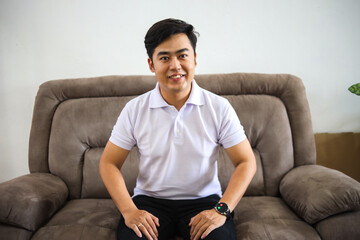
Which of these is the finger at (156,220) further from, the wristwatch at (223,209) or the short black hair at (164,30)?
the short black hair at (164,30)

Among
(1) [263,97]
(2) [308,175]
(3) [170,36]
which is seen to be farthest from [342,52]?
(3) [170,36]

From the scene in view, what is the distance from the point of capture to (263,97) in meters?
1.71

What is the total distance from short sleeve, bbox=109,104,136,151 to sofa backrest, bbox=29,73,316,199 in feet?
1.37

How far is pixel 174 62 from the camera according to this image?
1.11 meters

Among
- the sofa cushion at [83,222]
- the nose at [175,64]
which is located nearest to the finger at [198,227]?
the sofa cushion at [83,222]

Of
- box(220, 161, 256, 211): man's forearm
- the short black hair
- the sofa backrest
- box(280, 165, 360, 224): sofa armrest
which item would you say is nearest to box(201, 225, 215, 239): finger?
box(220, 161, 256, 211): man's forearm

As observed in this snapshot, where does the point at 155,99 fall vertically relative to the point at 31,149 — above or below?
above

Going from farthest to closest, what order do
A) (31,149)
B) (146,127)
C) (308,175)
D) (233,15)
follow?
1. (233,15)
2. (31,149)
3. (308,175)
4. (146,127)

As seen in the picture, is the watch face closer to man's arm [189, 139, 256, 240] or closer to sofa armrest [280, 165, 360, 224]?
man's arm [189, 139, 256, 240]

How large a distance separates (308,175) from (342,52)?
1.21 m

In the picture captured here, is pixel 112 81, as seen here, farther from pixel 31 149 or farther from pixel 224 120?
pixel 224 120

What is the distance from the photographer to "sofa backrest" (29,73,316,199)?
5.26 feet

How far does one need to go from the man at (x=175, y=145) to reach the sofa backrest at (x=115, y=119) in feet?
1.31

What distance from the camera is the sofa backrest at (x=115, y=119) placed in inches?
63.1
